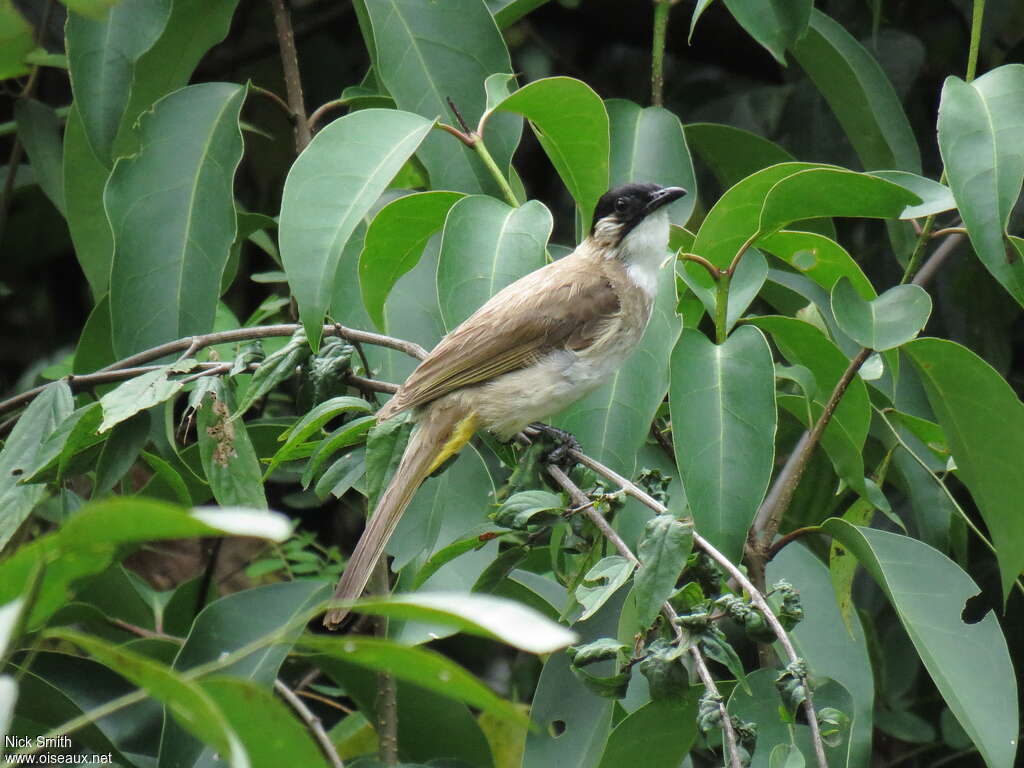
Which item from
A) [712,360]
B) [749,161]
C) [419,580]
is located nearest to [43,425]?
[419,580]

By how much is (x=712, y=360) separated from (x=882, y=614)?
191 centimetres

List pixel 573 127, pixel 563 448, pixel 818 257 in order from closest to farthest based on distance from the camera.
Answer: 1. pixel 818 257
2. pixel 563 448
3. pixel 573 127

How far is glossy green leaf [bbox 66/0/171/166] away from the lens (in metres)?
2.76

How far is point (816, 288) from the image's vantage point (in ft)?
10.3

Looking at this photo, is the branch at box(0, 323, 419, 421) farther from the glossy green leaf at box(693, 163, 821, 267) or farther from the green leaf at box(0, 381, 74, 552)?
the glossy green leaf at box(693, 163, 821, 267)

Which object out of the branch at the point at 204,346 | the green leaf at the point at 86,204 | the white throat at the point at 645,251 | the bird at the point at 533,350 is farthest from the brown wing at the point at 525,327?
the green leaf at the point at 86,204

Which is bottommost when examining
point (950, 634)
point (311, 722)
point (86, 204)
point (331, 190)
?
point (311, 722)

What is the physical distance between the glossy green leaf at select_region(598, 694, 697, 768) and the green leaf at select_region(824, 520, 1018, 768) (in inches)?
17.3

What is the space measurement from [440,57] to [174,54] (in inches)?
31.5

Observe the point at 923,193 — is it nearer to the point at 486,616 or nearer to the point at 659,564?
the point at 659,564

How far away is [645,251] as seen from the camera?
11.8 feet

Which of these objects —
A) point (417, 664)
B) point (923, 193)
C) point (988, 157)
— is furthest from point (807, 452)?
point (417, 664)

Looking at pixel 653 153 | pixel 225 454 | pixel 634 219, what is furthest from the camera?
pixel 634 219

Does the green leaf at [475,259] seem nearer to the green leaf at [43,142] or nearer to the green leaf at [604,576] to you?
the green leaf at [604,576]
